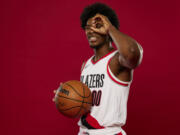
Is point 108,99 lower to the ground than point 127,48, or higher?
lower

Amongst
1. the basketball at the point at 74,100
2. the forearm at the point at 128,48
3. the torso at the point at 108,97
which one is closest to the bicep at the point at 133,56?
the forearm at the point at 128,48

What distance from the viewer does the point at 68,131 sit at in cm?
257

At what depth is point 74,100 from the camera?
4.44ft

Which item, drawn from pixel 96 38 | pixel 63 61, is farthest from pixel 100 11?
pixel 63 61

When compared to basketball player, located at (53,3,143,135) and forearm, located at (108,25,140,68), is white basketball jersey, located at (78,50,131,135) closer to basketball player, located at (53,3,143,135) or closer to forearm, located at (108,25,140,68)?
basketball player, located at (53,3,143,135)

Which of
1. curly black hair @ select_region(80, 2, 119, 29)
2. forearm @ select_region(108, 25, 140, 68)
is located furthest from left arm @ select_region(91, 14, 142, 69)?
curly black hair @ select_region(80, 2, 119, 29)

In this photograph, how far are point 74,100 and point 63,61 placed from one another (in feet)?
4.53

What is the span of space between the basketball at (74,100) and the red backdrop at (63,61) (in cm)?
119

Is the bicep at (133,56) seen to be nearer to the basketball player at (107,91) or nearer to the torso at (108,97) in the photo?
the basketball player at (107,91)

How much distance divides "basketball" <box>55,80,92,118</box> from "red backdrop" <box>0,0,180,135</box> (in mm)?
1194

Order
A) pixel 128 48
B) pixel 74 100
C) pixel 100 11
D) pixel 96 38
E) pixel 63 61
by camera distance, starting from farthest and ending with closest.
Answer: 1. pixel 63 61
2. pixel 100 11
3. pixel 96 38
4. pixel 74 100
5. pixel 128 48

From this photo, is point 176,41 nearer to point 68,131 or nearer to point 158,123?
point 158,123

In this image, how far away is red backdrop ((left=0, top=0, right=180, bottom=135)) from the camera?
8.00ft

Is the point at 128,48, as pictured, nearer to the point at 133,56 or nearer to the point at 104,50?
the point at 133,56
